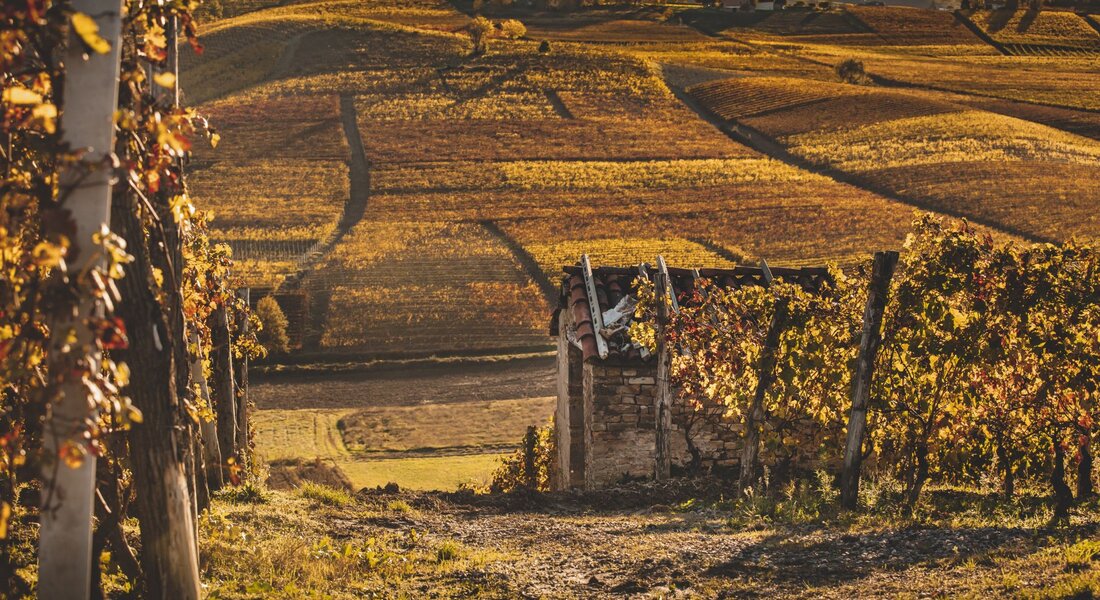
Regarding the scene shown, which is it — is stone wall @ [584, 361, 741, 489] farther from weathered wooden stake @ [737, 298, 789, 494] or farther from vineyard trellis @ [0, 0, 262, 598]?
vineyard trellis @ [0, 0, 262, 598]

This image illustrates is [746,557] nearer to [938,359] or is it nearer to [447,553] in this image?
[447,553]

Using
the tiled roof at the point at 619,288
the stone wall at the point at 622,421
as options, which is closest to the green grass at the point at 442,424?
the tiled roof at the point at 619,288

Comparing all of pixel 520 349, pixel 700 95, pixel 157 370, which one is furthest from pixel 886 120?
pixel 157 370

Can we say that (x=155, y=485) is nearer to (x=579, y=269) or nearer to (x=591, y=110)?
(x=579, y=269)

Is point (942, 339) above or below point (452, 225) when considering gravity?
above

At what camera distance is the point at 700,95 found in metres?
90.1

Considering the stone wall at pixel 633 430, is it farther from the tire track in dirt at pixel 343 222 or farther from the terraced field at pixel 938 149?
the terraced field at pixel 938 149

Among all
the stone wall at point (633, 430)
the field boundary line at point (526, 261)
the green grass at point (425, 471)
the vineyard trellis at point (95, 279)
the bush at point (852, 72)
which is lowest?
the green grass at point (425, 471)

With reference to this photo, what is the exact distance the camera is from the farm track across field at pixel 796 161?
5719 cm

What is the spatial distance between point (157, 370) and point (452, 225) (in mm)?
52773

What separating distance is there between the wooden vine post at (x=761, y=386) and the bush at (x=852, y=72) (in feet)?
296

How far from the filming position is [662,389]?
14281 millimetres

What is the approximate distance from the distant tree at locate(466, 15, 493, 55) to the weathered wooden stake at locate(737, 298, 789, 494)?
9012 centimetres

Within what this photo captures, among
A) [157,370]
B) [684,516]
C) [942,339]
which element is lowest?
[684,516]
